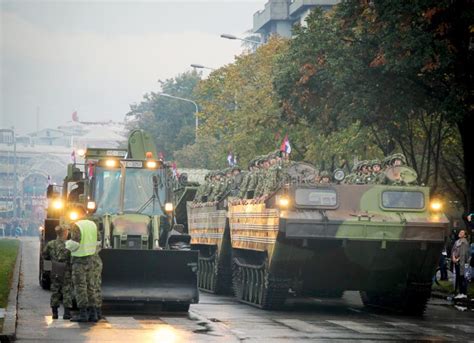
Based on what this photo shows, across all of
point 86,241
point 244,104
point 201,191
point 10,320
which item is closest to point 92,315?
point 86,241

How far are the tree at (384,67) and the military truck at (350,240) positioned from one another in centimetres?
689

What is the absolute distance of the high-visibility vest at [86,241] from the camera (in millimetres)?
21391

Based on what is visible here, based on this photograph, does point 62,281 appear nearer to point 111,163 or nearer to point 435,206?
point 111,163

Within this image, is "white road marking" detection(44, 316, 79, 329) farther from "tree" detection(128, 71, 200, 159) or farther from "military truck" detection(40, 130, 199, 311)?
"tree" detection(128, 71, 200, 159)

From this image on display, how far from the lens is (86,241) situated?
2144cm

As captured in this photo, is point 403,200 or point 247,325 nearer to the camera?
point 247,325

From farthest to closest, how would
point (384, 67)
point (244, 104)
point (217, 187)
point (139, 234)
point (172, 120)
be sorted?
point (172, 120) < point (244, 104) < point (217, 187) < point (384, 67) < point (139, 234)

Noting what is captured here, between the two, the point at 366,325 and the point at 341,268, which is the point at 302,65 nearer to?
the point at 341,268

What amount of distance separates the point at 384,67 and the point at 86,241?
13.4 metres

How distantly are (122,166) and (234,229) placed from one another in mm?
4704

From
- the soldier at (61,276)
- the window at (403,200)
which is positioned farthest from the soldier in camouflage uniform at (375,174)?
the soldier at (61,276)

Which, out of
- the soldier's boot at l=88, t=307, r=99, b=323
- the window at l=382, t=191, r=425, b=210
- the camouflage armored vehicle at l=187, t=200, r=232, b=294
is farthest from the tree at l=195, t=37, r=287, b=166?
the soldier's boot at l=88, t=307, r=99, b=323

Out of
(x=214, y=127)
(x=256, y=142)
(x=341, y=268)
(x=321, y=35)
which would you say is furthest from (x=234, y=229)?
(x=214, y=127)

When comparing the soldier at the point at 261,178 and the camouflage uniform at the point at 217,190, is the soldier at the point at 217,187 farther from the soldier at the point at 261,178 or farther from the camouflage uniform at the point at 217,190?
the soldier at the point at 261,178
